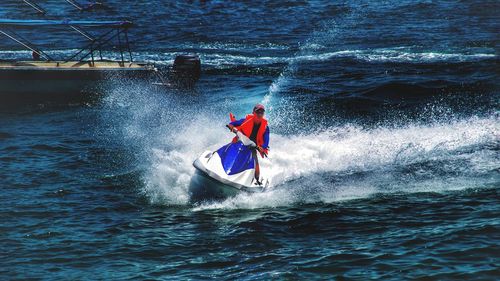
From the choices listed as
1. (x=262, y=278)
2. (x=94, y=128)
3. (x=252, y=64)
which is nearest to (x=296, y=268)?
(x=262, y=278)

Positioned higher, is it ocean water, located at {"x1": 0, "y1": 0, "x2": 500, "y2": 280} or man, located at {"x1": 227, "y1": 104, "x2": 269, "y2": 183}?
Answer: man, located at {"x1": 227, "y1": 104, "x2": 269, "y2": 183}

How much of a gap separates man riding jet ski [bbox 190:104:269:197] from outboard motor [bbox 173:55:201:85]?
13.2 metres

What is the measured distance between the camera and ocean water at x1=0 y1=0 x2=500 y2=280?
43.7 feet

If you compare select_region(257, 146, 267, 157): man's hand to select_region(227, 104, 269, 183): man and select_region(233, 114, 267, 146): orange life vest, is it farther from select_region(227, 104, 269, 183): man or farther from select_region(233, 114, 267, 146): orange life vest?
select_region(233, 114, 267, 146): orange life vest

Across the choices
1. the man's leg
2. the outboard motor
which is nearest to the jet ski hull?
the man's leg

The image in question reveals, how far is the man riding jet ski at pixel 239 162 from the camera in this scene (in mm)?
16062

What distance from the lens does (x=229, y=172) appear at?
643 inches

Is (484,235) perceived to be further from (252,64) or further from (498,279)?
(252,64)

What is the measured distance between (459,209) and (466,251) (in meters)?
2.42

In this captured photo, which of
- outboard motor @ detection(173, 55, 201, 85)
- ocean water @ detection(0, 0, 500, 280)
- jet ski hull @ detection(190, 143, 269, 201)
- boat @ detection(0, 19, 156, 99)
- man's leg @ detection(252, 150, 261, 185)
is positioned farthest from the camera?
outboard motor @ detection(173, 55, 201, 85)

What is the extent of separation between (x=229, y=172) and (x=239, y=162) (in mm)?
469

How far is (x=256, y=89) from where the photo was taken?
30.0 m

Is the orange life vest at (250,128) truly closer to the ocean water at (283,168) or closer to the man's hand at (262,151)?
the man's hand at (262,151)

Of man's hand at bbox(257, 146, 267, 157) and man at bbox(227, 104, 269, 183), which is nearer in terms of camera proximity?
man's hand at bbox(257, 146, 267, 157)
